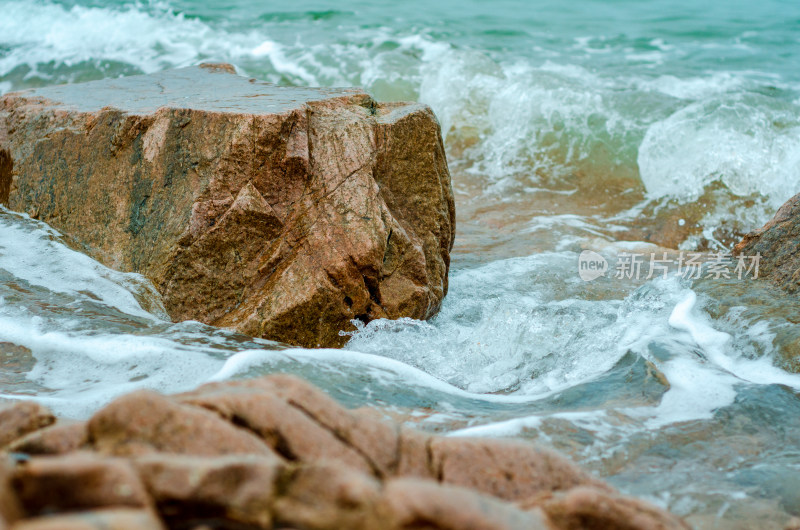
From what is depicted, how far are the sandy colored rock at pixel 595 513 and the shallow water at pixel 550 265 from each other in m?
0.70

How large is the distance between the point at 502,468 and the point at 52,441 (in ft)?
3.65

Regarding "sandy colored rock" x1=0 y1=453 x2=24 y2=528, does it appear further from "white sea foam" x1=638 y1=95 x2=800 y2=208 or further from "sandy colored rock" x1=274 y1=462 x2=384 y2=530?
"white sea foam" x1=638 y1=95 x2=800 y2=208

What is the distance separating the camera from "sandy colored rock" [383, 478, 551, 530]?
1.33m

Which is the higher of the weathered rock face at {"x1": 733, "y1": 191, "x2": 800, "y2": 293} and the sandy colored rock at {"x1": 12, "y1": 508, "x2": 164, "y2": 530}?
the sandy colored rock at {"x1": 12, "y1": 508, "x2": 164, "y2": 530}

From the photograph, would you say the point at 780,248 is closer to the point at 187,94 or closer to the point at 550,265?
the point at 550,265

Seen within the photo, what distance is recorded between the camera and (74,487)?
1.33 meters

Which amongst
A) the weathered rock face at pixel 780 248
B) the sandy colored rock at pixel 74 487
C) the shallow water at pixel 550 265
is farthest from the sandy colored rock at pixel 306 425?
the weathered rock face at pixel 780 248

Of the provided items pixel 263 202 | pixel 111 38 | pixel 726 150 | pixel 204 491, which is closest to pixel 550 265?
pixel 263 202

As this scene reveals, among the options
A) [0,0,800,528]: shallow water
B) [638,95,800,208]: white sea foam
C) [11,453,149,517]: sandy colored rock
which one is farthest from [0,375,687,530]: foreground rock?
[638,95,800,208]: white sea foam

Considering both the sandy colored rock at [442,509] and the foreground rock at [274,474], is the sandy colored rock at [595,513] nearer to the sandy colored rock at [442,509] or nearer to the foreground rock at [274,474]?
the foreground rock at [274,474]

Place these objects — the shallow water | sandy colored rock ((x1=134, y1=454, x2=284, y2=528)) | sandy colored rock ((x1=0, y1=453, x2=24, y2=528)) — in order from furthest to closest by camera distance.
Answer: the shallow water → sandy colored rock ((x1=134, y1=454, x2=284, y2=528)) → sandy colored rock ((x1=0, y1=453, x2=24, y2=528))

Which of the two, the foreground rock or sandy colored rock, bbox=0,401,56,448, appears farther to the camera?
sandy colored rock, bbox=0,401,56,448

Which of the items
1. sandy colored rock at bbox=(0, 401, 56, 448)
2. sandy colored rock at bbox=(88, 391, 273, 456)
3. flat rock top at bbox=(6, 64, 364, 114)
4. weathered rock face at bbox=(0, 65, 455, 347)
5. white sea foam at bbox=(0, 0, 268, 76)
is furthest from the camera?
white sea foam at bbox=(0, 0, 268, 76)

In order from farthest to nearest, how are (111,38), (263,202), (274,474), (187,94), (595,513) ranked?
(111,38)
(187,94)
(263,202)
(595,513)
(274,474)
